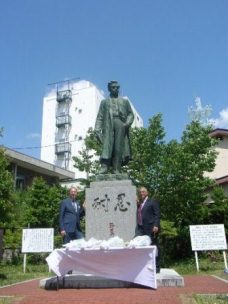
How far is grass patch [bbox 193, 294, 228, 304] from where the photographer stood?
5.24m

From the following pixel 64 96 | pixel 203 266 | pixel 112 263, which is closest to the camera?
pixel 112 263

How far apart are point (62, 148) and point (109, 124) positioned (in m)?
38.4

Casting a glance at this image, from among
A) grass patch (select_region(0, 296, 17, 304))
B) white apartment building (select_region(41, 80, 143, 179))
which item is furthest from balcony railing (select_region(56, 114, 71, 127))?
grass patch (select_region(0, 296, 17, 304))

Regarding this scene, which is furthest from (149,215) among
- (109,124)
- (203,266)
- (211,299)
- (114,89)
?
(203,266)

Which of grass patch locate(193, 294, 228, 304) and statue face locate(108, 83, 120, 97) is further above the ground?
statue face locate(108, 83, 120, 97)

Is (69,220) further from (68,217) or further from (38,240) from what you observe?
(38,240)

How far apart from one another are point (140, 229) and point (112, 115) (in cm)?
280

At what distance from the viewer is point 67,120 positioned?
47062mm

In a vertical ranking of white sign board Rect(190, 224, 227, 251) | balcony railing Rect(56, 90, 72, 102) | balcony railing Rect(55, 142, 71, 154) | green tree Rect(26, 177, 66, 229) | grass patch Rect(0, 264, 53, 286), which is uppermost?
balcony railing Rect(56, 90, 72, 102)

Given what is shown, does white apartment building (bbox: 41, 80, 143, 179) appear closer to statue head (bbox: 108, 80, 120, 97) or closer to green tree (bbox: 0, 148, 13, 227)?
green tree (bbox: 0, 148, 13, 227)

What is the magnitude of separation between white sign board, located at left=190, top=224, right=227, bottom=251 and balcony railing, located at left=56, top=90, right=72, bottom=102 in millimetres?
37282

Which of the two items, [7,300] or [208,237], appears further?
[208,237]

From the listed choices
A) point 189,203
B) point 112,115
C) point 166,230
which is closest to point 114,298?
point 112,115

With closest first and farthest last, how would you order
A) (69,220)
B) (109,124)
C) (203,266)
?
(69,220), (109,124), (203,266)
